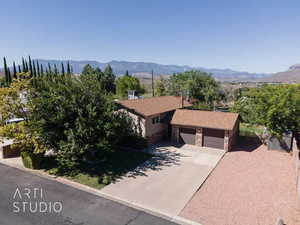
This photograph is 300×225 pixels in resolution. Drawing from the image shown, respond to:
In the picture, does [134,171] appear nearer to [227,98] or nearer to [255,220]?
[255,220]

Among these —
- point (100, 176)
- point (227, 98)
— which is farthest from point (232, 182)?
point (227, 98)

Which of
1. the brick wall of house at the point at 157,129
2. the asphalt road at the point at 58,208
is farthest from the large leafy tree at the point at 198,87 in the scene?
the asphalt road at the point at 58,208

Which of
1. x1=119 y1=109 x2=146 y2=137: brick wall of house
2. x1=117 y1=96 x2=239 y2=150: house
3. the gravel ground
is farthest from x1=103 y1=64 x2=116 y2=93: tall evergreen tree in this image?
the gravel ground

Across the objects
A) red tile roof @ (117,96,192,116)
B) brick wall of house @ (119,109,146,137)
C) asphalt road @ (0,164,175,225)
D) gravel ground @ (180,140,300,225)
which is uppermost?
red tile roof @ (117,96,192,116)

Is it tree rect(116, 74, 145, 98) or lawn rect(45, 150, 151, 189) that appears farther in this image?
tree rect(116, 74, 145, 98)

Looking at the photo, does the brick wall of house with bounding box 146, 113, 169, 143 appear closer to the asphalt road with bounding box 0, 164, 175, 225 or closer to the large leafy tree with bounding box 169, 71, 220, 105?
the asphalt road with bounding box 0, 164, 175, 225
